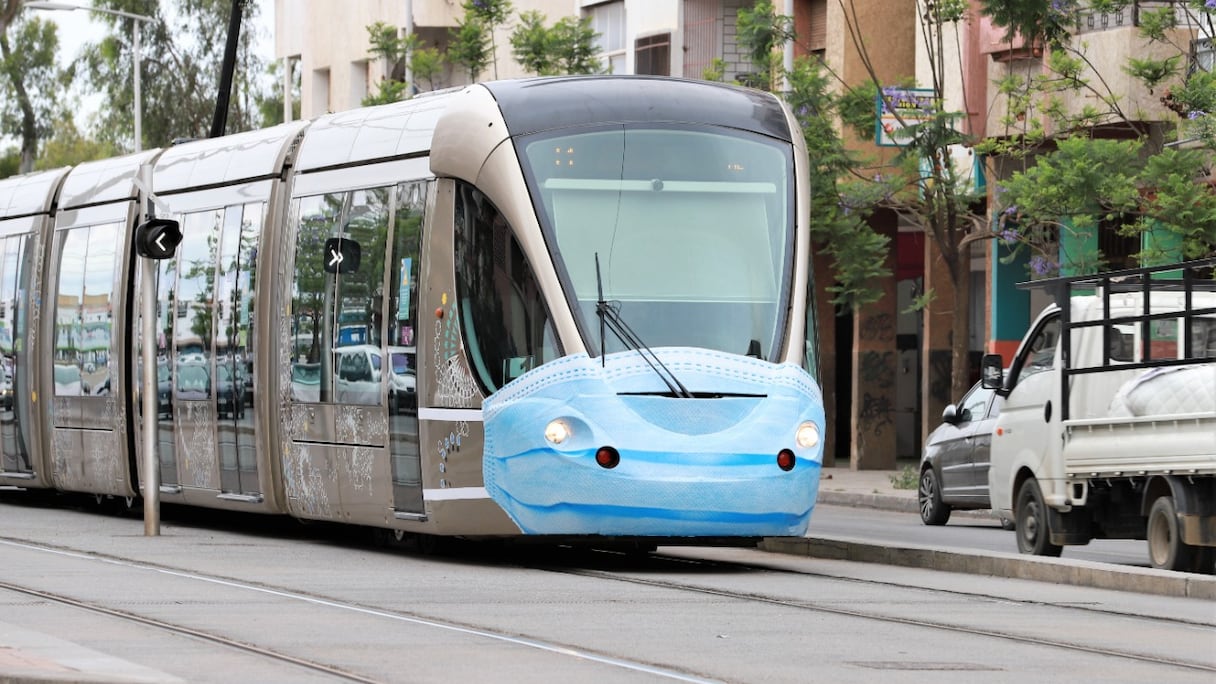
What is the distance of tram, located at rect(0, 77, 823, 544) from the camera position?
1691cm

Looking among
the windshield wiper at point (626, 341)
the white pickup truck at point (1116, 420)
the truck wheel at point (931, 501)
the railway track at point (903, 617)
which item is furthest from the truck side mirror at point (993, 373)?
the truck wheel at point (931, 501)

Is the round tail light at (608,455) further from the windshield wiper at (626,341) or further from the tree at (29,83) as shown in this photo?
the tree at (29,83)

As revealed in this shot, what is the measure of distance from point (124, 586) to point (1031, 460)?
7.76 m

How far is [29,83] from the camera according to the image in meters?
98.2

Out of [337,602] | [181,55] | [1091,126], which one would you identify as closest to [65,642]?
[337,602]

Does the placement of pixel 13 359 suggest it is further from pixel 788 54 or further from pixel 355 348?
pixel 788 54

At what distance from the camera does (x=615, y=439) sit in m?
16.8

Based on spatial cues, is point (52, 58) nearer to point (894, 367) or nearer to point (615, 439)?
point (894, 367)

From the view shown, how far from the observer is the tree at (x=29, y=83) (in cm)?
9756

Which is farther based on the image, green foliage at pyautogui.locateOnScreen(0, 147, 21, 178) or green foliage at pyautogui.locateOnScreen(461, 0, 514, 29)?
green foliage at pyautogui.locateOnScreen(0, 147, 21, 178)

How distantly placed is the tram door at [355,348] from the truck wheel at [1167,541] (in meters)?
5.15

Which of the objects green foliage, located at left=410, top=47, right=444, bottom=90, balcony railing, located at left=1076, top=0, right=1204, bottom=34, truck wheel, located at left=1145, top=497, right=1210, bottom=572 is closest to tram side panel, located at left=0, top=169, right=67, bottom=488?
balcony railing, located at left=1076, top=0, right=1204, bottom=34

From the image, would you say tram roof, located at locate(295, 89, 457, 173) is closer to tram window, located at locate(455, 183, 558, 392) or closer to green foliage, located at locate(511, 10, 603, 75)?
tram window, located at locate(455, 183, 558, 392)

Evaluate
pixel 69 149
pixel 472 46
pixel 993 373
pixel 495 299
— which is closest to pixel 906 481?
pixel 472 46
